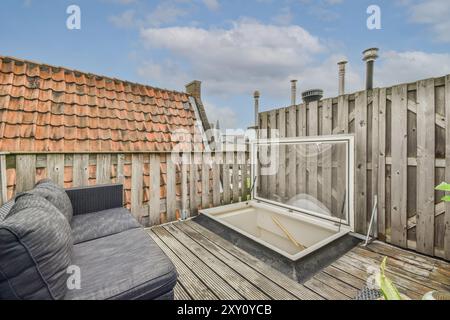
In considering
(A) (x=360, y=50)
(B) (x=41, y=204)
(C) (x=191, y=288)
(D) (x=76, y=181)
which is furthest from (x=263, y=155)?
(B) (x=41, y=204)

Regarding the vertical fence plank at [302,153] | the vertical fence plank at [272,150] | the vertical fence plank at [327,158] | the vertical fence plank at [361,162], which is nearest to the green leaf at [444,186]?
the vertical fence plank at [361,162]

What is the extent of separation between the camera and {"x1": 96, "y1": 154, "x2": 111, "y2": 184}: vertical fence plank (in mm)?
2782

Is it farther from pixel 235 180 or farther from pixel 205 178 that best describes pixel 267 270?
pixel 235 180

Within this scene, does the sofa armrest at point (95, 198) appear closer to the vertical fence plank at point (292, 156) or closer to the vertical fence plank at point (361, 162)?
the vertical fence plank at point (292, 156)

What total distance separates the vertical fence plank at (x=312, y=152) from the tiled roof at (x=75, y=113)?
259 centimetres

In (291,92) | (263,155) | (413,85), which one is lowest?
(263,155)

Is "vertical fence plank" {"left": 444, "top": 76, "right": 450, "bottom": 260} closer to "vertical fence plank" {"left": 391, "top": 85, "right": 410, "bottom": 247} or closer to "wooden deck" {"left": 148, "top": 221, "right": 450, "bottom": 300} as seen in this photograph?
"wooden deck" {"left": 148, "top": 221, "right": 450, "bottom": 300}

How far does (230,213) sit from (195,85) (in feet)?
12.4

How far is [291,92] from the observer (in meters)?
3.89

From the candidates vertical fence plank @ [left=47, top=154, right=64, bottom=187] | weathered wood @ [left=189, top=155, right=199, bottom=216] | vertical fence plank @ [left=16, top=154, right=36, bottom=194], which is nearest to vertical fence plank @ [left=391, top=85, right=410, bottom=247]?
weathered wood @ [left=189, top=155, right=199, bottom=216]

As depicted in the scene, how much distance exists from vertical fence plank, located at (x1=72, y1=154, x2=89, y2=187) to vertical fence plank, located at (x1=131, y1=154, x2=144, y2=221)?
0.58 metres

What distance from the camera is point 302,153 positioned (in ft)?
11.1

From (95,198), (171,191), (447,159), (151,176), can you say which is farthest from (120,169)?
(447,159)
